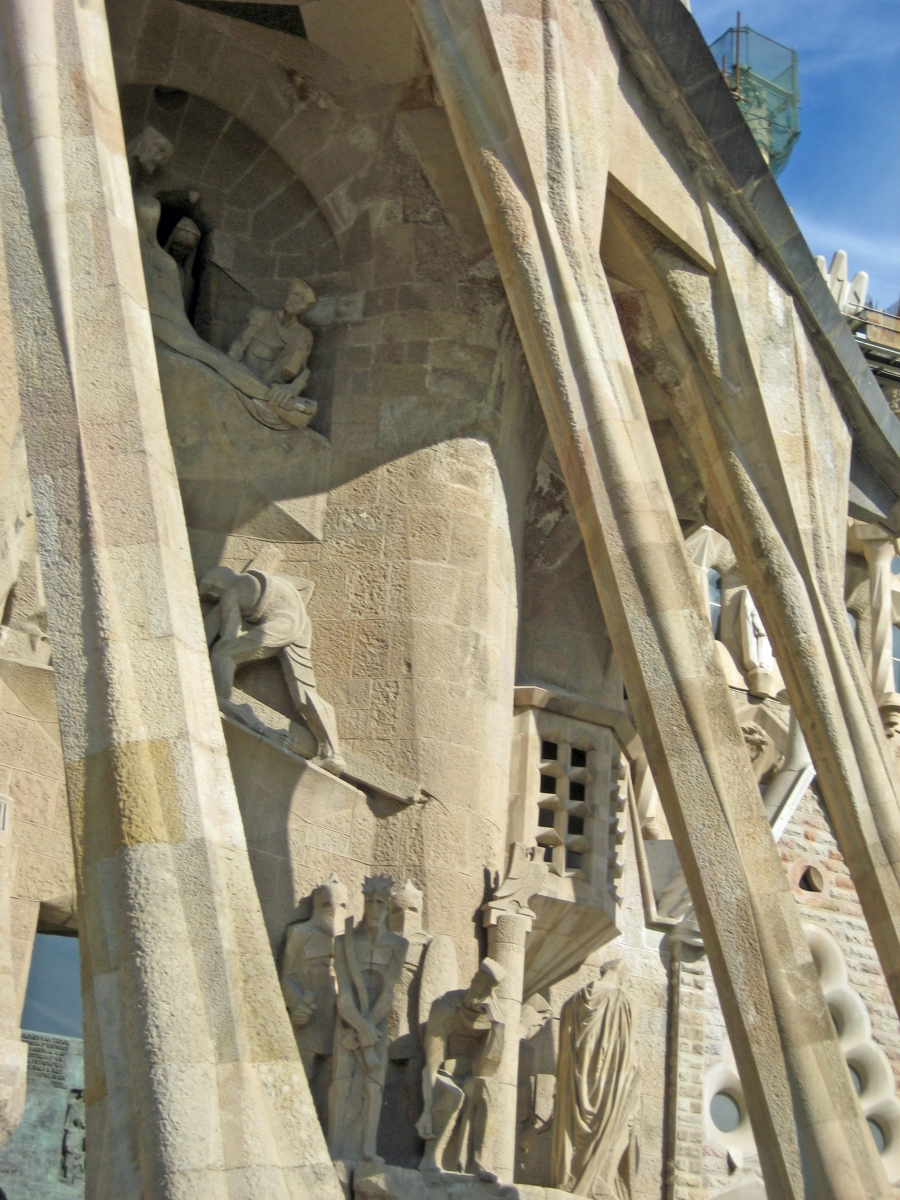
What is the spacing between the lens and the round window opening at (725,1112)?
33.2 feet

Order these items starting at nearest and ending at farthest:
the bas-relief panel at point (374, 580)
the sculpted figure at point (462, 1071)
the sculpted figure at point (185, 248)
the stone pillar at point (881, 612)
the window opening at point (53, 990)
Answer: the sculpted figure at point (462, 1071)
the bas-relief panel at point (374, 580)
the window opening at point (53, 990)
the sculpted figure at point (185, 248)
the stone pillar at point (881, 612)

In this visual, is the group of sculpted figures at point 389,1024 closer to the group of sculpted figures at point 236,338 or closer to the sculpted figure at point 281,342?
the group of sculpted figures at point 236,338

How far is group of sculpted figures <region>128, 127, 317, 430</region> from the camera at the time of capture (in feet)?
27.0

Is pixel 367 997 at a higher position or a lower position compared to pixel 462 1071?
higher

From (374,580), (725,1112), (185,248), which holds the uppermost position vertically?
(185,248)

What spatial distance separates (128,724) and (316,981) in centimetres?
265

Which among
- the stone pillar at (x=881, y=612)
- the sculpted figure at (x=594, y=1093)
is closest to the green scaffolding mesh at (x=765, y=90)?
the stone pillar at (x=881, y=612)

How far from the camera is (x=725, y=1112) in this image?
10.2 metres

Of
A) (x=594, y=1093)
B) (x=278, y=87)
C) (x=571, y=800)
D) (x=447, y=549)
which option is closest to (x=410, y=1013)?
(x=594, y=1093)

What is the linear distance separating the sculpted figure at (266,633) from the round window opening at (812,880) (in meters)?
4.93

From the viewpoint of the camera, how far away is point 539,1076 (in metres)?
8.00

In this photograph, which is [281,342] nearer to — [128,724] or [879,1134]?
[128,724]

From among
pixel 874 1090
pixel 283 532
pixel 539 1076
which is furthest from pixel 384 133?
pixel 874 1090

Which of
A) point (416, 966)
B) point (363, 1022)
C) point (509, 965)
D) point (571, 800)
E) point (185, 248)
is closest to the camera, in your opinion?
point (363, 1022)
